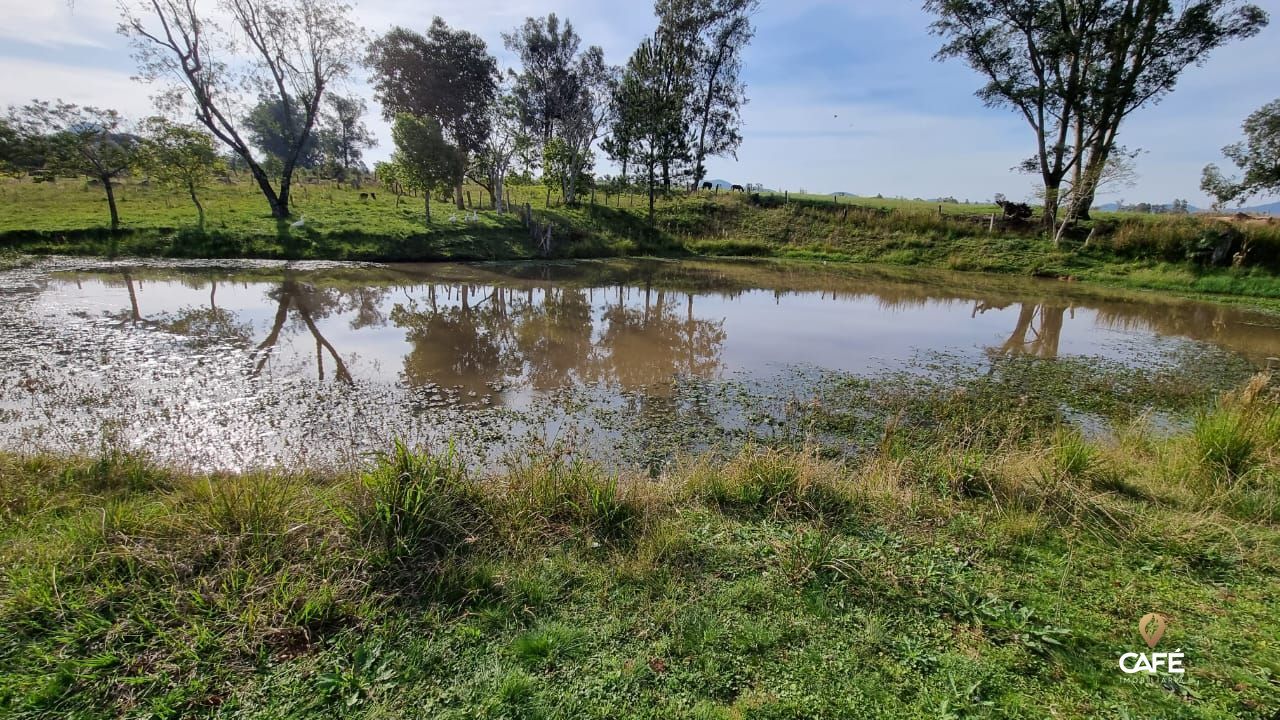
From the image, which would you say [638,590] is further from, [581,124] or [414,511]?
[581,124]

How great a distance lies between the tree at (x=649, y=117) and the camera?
31109 mm

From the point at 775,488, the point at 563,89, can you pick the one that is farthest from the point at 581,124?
the point at 775,488

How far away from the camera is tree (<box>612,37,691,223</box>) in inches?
1225

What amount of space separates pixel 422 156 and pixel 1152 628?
1056 inches

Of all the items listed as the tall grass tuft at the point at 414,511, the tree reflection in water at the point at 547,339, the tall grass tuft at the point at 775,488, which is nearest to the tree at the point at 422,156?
the tree reflection in water at the point at 547,339

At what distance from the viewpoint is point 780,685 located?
2.57 meters

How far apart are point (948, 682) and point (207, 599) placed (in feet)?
13.2

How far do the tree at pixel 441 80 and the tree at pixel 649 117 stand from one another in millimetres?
8795

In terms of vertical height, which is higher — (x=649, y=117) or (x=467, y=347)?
(x=649, y=117)

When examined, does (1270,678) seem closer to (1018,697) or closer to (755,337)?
(1018,697)

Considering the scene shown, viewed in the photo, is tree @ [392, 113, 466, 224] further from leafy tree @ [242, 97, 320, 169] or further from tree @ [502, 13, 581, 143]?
leafy tree @ [242, 97, 320, 169]

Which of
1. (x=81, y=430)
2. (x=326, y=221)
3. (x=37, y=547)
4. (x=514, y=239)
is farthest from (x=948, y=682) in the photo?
(x=326, y=221)

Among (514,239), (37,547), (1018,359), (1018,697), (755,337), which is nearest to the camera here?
(1018,697)

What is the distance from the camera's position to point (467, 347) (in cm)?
1024
